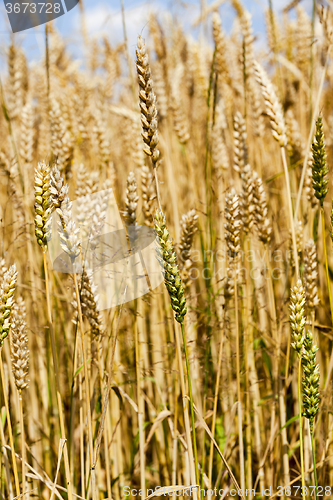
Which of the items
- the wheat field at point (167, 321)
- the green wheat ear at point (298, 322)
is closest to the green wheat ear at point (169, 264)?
the wheat field at point (167, 321)

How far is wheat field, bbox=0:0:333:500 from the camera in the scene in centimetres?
67

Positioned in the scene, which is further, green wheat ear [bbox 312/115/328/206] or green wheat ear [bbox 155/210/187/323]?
green wheat ear [bbox 312/115/328/206]

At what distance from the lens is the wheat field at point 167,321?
67 cm

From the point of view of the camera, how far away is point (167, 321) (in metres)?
1.19

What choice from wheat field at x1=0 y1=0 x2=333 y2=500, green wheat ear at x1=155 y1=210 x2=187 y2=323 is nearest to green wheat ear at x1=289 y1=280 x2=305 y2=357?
wheat field at x1=0 y1=0 x2=333 y2=500

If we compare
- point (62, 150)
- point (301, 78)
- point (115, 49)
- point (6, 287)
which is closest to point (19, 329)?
point (6, 287)

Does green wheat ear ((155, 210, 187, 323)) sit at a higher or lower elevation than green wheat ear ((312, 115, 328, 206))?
lower

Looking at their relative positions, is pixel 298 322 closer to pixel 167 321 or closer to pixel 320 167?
pixel 320 167

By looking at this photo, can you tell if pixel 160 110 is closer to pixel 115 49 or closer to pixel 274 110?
pixel 274 110

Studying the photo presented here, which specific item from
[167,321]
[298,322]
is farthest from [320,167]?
[167,321]

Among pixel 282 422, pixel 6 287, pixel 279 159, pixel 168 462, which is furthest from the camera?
pixel 279 159

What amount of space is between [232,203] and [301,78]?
5.59 ft

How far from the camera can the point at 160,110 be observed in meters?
1.71

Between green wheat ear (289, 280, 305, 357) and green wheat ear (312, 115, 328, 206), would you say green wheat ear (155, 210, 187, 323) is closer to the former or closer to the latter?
green wheat ear (289, 280, 305, 357)
